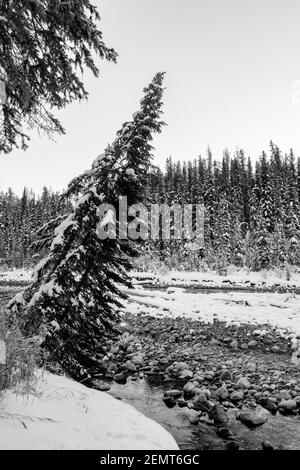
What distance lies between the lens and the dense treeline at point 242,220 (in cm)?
3700

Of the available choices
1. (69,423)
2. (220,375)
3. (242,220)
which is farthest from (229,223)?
(69,423)

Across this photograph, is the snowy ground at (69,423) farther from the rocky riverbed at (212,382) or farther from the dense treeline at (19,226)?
the dense treeline at (19,226)

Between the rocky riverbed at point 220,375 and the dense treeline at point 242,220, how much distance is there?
14.5 m

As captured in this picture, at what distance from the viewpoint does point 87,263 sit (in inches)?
296

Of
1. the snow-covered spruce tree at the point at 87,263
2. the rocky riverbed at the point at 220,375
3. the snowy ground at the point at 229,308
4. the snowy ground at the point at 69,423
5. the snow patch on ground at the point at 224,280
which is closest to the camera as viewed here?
the snowy ground at the point at 69,423

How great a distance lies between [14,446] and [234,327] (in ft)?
32.4

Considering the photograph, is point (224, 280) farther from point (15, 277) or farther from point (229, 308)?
point (15, 277)

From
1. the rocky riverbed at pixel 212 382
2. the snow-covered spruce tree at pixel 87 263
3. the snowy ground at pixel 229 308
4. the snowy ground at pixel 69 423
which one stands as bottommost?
the rocky riverbed at pixel 212 382

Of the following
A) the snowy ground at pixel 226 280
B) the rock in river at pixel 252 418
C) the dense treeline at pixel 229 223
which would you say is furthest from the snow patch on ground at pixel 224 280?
the rock in river at pixel 252 418

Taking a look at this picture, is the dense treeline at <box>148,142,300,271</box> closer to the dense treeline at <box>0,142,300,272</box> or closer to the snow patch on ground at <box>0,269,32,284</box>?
the dense treeline at <box>0,142,300,272</box>

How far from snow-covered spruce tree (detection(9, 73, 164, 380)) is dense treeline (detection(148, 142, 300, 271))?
15.5 meters

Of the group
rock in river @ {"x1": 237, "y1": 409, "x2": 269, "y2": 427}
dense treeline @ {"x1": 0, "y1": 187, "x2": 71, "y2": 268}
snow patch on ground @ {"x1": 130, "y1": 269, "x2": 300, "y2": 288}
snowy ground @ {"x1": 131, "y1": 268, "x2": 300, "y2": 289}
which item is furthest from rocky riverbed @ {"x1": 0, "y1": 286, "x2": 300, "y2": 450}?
dense treeline @ {"x1": 0, "y1": 187, "x2": 71, "y2": 268}

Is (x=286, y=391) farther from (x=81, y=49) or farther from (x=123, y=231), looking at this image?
(x=81, y=49)
